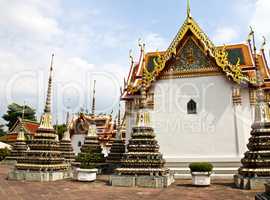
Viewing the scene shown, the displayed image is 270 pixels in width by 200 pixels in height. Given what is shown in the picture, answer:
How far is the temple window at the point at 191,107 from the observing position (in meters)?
14.0

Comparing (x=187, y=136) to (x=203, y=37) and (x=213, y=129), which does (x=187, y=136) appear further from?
(x=203, y=37)

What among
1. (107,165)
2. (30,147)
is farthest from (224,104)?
(30,147)

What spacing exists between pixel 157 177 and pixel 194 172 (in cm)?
A: 150

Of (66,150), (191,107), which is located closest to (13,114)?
(66,150)

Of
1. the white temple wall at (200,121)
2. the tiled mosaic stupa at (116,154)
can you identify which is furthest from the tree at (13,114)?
the white temple wall at (200,121)

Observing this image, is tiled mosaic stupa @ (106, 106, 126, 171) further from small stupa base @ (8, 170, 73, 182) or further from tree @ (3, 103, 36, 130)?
tree @ (3, 103, 36, 130)

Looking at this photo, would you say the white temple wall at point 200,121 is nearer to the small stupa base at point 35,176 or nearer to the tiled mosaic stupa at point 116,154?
the tiled mosaic stupa at point 116,154

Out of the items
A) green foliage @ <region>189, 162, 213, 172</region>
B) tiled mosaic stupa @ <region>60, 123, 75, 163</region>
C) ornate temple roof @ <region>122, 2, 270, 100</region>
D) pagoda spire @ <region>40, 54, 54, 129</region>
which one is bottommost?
green foliage @ <region>189, 162, 213, 172</region>

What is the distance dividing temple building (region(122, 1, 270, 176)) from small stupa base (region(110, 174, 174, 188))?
3.33 meters

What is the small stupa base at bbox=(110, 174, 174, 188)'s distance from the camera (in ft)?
33.4

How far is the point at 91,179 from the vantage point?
38.7 feet

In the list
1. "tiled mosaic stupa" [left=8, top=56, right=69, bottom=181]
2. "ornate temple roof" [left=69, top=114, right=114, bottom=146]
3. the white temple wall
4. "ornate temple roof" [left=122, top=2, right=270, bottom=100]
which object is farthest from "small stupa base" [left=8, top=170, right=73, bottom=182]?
"ornate temple roof" [left=69, top=114, right=114, bottom=146]

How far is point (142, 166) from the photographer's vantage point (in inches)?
418

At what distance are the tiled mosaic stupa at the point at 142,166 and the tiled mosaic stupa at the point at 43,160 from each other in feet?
11.4
